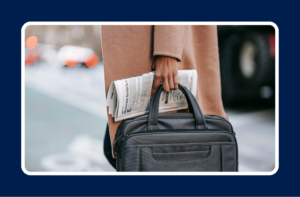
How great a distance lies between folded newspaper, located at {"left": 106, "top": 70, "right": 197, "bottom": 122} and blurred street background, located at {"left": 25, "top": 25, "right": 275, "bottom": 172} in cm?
40

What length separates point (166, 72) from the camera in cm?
100

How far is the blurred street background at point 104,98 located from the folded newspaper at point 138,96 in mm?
402

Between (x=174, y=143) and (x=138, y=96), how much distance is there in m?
A: 0.27

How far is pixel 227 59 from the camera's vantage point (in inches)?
109

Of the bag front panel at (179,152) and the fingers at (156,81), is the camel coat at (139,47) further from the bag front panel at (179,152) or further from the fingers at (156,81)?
the bag front panel at (179,152)

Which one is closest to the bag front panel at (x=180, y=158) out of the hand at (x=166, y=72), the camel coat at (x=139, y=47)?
the camel coat at (x=139, y=47)

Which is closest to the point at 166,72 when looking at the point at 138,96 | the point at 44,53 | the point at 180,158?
the point at 138,96

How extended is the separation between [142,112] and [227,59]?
2.03 m

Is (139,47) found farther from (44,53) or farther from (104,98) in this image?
(104,98)

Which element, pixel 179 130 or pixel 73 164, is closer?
pixel 179 130

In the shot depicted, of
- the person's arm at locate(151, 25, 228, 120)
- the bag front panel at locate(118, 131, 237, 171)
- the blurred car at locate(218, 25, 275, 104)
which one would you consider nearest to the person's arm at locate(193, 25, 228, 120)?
the person's arm at locate(151, 25, 228, 120)

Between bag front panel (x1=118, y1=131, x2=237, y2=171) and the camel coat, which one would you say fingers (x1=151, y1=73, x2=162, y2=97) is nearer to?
the camel coat

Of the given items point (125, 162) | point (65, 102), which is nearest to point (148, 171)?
point (125, 162)

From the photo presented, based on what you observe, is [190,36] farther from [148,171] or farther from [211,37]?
[148,171]
